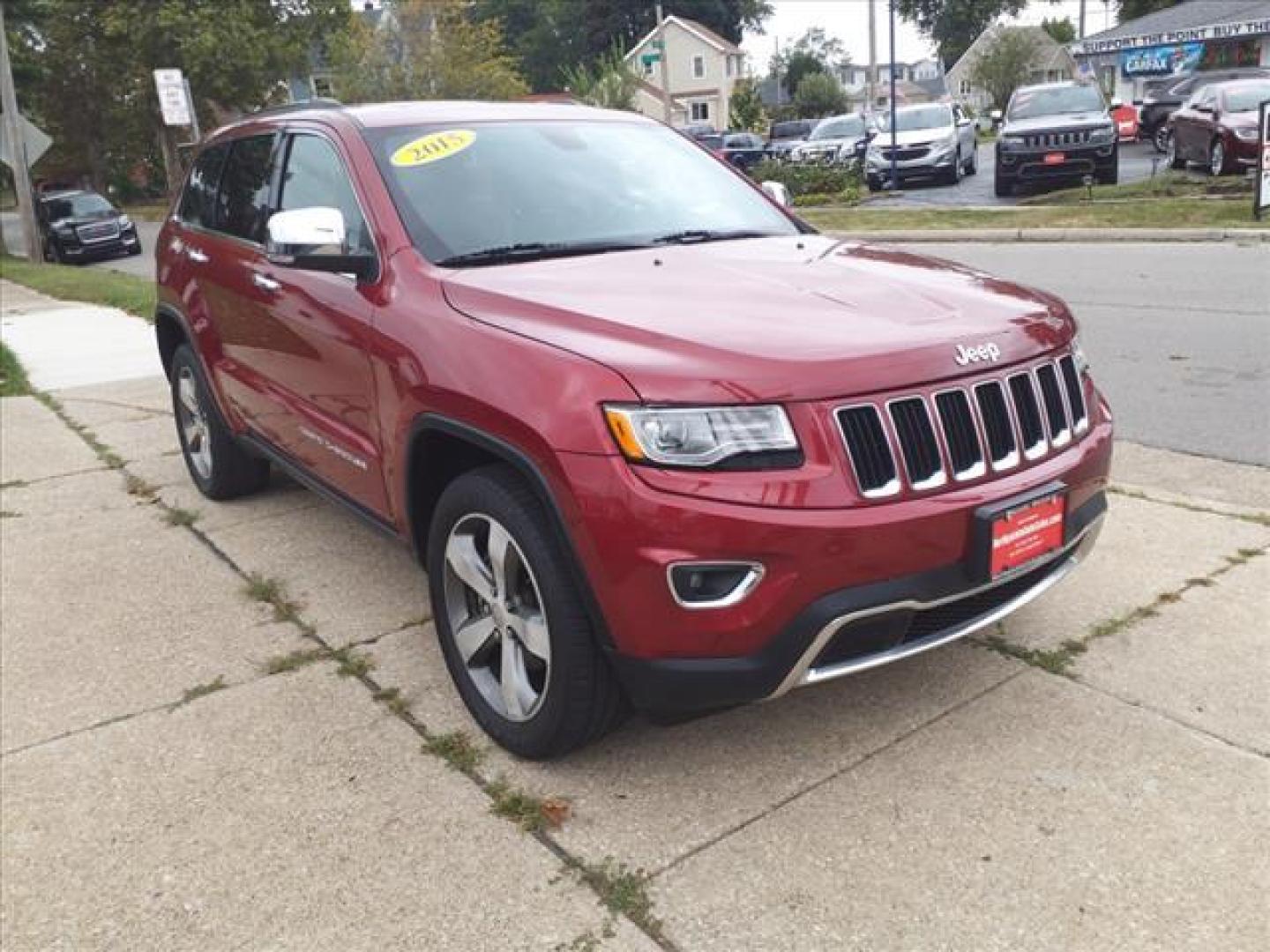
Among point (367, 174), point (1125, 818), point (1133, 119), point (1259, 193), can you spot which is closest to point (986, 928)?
point (1125, 818)

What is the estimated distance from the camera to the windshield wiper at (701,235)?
3.75 metres

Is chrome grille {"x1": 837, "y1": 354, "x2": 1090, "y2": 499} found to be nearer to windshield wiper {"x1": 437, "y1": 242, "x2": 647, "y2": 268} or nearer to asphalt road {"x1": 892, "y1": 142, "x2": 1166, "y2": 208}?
windshield wiper {"x1": 437, "y1": 242, "x2": 647, "y2": 268}

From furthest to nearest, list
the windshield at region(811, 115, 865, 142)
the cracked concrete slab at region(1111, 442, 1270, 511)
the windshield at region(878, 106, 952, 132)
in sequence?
1. the windshield at region(811, 115, 865, 142)
2. the windshield at region(878, 106, 952, 132)
3. the cracked concrete slab at region(1111, 442, 1270, 511)

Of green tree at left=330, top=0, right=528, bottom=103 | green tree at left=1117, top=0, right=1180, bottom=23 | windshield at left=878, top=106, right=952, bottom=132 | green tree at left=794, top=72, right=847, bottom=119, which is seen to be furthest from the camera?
green tree at left=794, top=72, right=847, bottom=119

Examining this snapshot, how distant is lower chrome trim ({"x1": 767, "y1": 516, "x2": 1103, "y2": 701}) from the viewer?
258 cm

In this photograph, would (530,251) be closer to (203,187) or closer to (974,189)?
(203,187)

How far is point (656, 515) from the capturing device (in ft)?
8.25

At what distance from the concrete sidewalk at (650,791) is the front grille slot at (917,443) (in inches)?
32.1

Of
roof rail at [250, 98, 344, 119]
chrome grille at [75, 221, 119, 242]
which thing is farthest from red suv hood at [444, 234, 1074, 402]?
chrome grille at [75, 221, 119, 242]

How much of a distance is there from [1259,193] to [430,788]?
13532mm

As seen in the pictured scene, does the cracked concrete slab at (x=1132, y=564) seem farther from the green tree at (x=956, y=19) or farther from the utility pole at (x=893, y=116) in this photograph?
the green tree at (x=956, y=19)

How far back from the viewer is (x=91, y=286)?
1648cm

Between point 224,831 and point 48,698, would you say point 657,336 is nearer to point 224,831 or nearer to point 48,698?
point 224,831

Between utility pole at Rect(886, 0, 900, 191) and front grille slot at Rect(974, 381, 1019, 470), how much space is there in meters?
17.6
